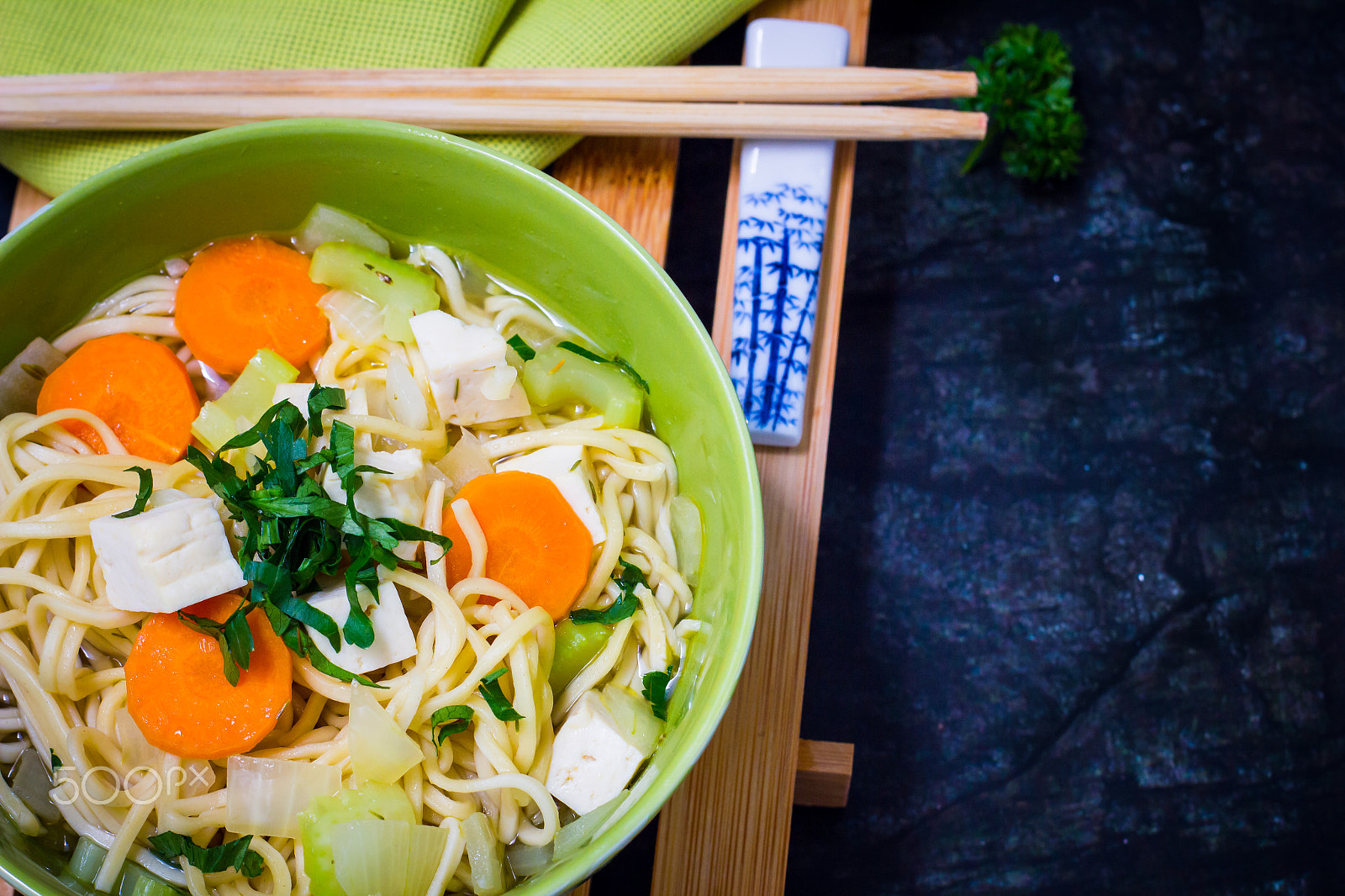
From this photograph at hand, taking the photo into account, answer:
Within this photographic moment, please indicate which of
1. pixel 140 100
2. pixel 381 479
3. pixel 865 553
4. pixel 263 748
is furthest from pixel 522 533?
pixel 865 553

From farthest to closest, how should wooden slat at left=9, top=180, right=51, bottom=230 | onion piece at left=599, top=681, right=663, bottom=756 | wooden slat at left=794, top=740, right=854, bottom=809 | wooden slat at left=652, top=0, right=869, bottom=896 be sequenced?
wooden slat at left=794, top=740, right=854, bottom=809 → wooden slat at left=9, top=180, right=51, bottom=230 → wooden slat at left=652, top=0, right=869, bottom=896 → onion piece at left=599, top=681, right=663, bottom=756

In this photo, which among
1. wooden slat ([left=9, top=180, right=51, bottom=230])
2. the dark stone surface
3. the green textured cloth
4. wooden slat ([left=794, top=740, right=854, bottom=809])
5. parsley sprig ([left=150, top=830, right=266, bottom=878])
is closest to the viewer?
parsley sprig ([left=150, top=830, right=266, bottom=878])

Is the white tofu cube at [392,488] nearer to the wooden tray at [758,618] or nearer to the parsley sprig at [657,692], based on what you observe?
the parsley sprig at [657,692]

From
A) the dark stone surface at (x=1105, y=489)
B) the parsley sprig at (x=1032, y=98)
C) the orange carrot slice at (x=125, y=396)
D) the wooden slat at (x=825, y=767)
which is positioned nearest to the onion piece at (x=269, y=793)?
the orange carrot slice at (x=125, y=396)

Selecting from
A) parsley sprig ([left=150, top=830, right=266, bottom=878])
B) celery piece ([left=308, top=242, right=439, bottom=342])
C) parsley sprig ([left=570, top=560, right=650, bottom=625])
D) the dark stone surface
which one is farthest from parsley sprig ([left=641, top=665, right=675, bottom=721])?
the dark stone surface

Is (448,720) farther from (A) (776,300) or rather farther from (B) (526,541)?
(A) (776,300)

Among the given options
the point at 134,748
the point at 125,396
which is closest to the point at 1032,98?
the point at 125,396

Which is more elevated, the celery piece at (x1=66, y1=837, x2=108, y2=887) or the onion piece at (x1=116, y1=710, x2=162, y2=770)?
the onion piece at (x1=116, y1=710, x2=162, y2=770)

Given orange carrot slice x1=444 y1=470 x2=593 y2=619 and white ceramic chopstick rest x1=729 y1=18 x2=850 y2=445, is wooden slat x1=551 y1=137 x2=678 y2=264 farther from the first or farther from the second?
orange carrot slice x1=444 y1=470 x2=593 y2=619
